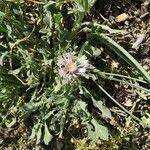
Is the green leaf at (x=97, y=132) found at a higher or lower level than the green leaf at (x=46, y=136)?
higher

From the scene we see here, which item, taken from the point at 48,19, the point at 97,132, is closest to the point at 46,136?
the point at 97,132

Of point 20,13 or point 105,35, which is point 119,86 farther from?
point 20,13

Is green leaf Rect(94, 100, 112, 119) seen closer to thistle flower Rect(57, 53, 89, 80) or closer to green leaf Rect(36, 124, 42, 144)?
thistle flower Rect(57, 53, 89, 80)

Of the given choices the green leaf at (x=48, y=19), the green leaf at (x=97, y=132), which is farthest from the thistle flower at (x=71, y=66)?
the green leaf at (x=97, y=132)

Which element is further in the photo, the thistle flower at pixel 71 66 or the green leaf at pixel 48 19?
the green leaf at pixel 48 19

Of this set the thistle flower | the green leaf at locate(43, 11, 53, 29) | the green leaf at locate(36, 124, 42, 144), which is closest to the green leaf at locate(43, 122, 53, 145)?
the green leaf at locate(36, 124, 42, 144)

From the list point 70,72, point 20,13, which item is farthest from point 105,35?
point 20,13

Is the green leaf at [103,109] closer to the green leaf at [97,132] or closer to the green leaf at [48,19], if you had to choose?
the green leaf at [97,132]

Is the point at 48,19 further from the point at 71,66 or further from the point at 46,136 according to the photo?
the point at 46,136
